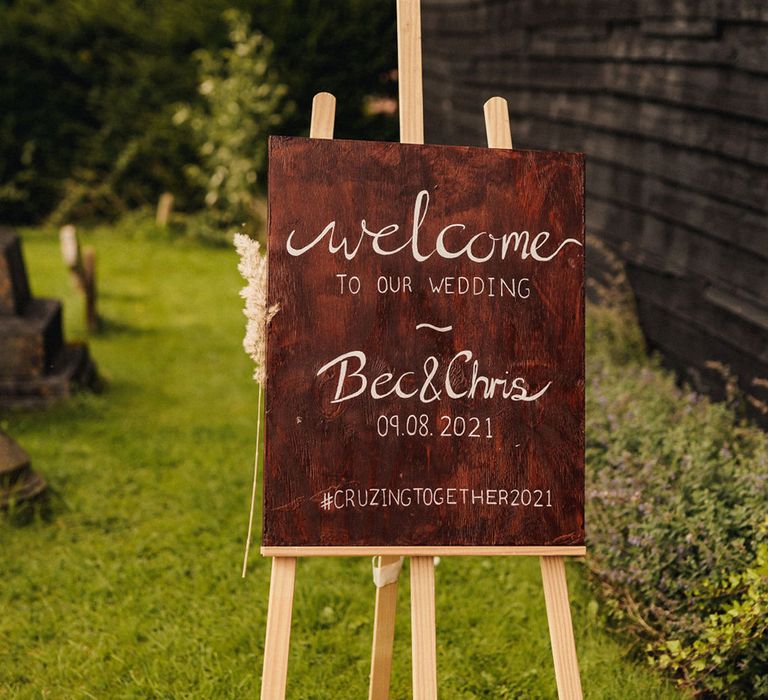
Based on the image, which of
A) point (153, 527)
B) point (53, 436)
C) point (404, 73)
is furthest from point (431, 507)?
point (53, 436)

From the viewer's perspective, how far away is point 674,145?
4035 millimetres

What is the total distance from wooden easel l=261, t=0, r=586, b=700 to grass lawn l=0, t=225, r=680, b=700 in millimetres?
747

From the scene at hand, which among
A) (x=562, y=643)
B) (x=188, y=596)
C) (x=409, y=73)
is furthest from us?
(x=188, y=596)

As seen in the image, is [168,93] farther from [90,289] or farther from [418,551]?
[418,551]

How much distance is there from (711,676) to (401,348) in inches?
54.1

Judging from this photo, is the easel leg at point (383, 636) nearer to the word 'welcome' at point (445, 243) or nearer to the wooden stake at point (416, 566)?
the wooden stake at point (416, 566)

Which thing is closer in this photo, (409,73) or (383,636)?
(409,73)

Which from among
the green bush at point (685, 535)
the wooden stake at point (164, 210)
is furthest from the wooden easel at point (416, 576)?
the wooden stake at point (164, 210)

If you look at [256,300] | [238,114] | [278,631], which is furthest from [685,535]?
[238,114]

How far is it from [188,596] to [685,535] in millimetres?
1762

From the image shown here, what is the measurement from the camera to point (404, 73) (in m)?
2.10

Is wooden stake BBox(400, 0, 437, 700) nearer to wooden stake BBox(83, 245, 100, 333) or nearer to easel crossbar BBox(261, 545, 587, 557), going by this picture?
easel crossbar BBox(261, 545, 587, 557)

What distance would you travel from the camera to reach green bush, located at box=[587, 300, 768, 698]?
2371mm

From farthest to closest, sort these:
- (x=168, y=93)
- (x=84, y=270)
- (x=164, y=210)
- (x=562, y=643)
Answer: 1. (x=164, y=210)
2. (x=168, y=93)
3. (x=84, y=270)
4. (x=562, y=643)
